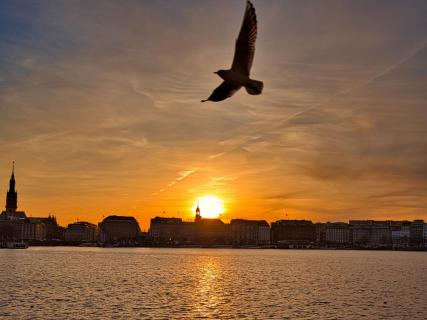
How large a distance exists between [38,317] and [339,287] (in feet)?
154

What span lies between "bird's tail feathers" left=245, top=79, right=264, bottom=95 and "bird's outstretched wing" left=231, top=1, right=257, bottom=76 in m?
0.22

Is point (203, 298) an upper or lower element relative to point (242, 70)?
lower

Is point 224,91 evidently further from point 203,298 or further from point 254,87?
point 203,298

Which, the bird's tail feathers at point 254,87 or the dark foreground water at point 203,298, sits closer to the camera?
the bird's tail feathers at point 254,87

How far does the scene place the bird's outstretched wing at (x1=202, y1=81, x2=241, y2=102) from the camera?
11.8 m

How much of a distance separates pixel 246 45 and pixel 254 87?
75cm

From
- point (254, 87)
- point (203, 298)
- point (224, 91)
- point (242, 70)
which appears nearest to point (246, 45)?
point (242, 70)

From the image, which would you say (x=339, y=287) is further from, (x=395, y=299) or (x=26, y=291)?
(x=26, y=291)

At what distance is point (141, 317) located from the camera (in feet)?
169

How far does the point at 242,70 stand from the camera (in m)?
12.0

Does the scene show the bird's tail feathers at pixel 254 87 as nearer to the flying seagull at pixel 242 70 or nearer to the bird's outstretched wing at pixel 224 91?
the flying seagull at pixel 242 70

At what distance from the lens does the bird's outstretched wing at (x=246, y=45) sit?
11.2 meters

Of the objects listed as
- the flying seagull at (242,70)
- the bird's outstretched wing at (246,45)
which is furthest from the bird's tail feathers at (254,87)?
the bird's outstretched wing at (246,45)

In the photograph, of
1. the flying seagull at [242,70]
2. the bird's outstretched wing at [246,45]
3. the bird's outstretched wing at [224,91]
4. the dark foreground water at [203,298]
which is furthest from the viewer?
the dark foreground water at [203,298]
